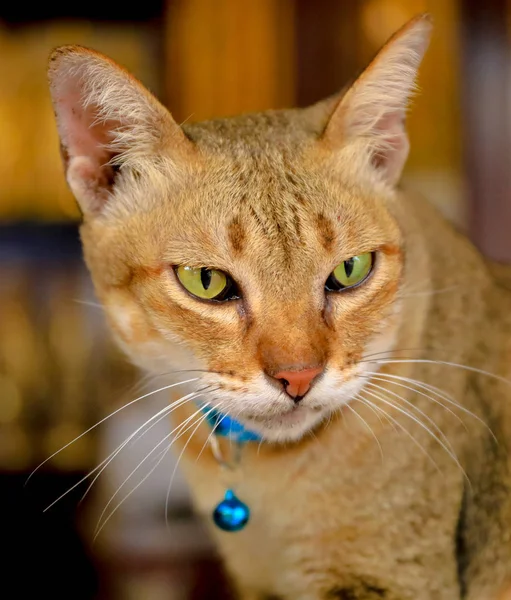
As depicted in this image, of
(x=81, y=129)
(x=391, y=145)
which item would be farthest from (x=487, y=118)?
(x=81, y=129)

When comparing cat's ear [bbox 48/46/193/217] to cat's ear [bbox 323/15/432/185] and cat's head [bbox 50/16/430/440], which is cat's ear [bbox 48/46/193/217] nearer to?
cat's head [bbox 50/16/430/440]

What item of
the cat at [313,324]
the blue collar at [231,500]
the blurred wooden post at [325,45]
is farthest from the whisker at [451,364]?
the blurred wooden post at [325,45]

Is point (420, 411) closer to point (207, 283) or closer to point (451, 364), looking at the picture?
point (451, 364)

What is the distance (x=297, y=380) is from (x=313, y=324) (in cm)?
5

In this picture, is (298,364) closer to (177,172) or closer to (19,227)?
(177,172)

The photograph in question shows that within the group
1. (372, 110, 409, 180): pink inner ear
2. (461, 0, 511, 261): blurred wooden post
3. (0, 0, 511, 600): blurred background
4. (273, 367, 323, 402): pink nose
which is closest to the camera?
(273, 367, 323, 402): pink nose

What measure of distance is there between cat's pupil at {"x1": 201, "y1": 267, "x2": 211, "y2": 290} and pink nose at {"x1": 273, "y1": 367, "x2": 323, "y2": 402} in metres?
0.11

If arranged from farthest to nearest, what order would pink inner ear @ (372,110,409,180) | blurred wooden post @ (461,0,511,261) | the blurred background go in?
blurred wooden post @ (461,0,511,261) < the blurred background < pink inner ear @ (372,110,409,180)

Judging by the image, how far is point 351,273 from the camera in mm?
690

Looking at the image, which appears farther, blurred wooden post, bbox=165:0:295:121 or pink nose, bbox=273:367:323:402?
blurred wooden post, bbox=165:0:295:121

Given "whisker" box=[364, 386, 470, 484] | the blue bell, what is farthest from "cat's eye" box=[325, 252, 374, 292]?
the blue bell

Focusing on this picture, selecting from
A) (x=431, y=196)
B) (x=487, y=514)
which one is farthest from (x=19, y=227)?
(x=487, y=514)

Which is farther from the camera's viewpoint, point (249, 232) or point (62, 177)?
point (62, 177)

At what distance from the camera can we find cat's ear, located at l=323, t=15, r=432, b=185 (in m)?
A: 0.63
